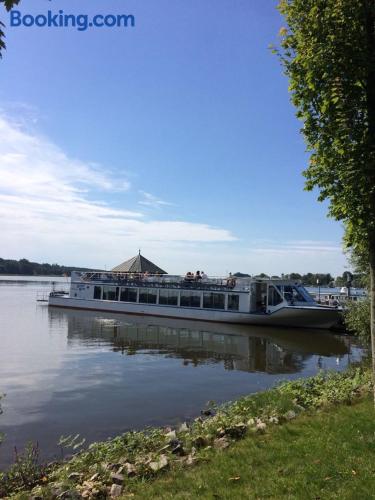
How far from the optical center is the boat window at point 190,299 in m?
41.9

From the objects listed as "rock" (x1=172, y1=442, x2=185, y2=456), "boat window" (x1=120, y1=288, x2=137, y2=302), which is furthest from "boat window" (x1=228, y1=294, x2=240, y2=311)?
"rock" (x1=172, y1=442, x2=185, y2=456)

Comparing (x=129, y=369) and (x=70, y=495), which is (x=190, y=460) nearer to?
(x=70, y=495)

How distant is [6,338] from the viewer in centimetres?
2859

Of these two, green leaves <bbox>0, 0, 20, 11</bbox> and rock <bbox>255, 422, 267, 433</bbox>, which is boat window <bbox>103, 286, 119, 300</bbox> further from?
green leaves <bbox>0, 0, 20, 11</bbox>

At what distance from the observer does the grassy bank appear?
604 cm

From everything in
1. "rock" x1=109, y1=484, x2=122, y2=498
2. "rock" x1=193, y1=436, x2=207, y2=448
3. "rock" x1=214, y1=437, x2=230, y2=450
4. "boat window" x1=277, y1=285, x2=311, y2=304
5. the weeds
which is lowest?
the weeds

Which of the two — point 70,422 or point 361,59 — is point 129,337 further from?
point 361,59

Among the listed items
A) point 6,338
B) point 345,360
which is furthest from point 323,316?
point 6,338

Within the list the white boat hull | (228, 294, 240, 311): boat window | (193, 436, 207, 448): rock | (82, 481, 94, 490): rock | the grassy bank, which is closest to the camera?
the grassy bank

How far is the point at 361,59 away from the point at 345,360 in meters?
18.2

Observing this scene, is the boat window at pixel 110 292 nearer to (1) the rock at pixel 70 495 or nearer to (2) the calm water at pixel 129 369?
(2) the calm water at pixel 129 369

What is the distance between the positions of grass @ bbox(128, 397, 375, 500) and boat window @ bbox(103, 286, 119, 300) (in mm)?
40149

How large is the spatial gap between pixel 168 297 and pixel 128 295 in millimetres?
4908

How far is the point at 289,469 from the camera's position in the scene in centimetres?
634
